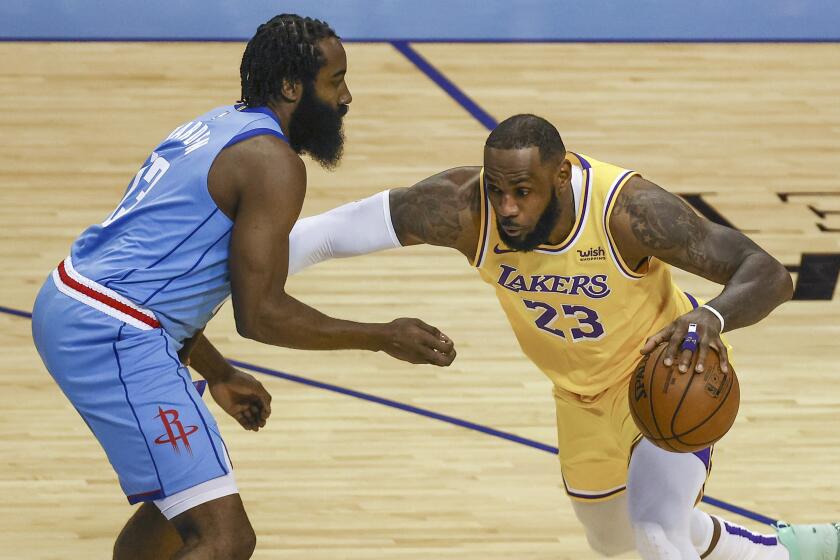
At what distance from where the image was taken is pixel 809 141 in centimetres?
1003

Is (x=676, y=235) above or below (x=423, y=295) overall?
above

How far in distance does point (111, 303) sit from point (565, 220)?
4.42 ft

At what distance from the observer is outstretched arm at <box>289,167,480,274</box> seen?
444cm

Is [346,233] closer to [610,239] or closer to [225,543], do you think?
[610,239]

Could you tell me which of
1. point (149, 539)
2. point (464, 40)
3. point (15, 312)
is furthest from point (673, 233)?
point (464, 40)

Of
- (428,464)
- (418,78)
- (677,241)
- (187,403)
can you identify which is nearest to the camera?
(187,403)

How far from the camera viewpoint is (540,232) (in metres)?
4.23

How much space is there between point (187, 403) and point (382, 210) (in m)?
1.03

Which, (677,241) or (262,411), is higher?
(677,241)

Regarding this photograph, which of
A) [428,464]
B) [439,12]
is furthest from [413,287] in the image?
[439,12]

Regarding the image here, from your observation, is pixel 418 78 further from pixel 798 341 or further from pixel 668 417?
pixel 668 417

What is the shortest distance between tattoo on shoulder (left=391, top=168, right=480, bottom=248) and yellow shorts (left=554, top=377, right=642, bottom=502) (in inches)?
26.9

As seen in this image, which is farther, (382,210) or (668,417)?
(382,210)

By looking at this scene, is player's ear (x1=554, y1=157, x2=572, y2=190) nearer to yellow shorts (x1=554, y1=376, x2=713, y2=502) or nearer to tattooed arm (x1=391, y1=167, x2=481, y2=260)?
tattooed arm (x1=391, y1=167, x2=481, y2=260)
